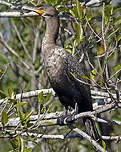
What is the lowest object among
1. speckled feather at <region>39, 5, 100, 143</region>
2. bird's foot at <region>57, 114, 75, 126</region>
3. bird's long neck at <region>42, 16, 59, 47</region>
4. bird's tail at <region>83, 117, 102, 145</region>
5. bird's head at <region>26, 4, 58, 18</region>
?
bird's tail at <region>83, 117, 102, 145</region>

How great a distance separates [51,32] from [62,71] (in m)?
0.63

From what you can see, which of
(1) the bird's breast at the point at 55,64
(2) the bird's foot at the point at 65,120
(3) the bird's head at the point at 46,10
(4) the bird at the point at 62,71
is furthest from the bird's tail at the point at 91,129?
(3) the bird's head at the point at 46,10

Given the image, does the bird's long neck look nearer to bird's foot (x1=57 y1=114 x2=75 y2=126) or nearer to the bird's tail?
bird's foot (x1=57 y1=114 x2=75 y2=126)

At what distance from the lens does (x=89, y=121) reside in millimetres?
4863

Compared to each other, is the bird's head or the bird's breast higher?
the bird's head

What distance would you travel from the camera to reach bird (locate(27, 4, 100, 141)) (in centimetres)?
462

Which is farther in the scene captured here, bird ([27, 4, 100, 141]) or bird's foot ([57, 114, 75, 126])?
bird ([27, 4, 100, 141])

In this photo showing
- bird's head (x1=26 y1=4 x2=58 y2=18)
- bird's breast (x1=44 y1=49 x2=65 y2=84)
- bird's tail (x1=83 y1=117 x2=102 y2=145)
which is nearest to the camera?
bird's breast (x1=44 y1=49 x2=65 y2=84)

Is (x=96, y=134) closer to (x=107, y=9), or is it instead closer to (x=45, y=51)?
(x=45, y=51)

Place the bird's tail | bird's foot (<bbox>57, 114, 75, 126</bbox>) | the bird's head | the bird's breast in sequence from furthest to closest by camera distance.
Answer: the bird's head → the bird's tail → the bird's breast → bird's foot (<bbox>57, 114, 75, 126</bbox>)

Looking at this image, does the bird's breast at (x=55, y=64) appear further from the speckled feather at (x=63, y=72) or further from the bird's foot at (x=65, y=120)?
the bird's foot at (x=65, y=120)

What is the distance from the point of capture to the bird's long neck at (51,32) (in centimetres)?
482

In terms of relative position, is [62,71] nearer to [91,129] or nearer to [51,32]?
[51,32]

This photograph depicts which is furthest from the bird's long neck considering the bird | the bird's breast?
the bird's breast
